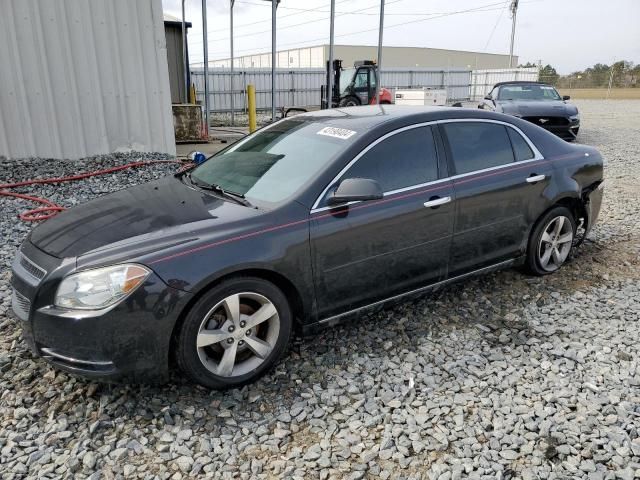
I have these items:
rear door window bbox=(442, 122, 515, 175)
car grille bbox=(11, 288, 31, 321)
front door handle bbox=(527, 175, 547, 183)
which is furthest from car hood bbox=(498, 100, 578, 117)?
car grille bbox=(11, 288, 31, 321)

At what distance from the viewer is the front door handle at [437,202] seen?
3.58 meters

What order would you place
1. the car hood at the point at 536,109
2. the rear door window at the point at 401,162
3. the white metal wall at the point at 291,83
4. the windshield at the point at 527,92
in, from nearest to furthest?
the rear door window at the point at 401,162, the car hood at the point at 536,109, the windshield at the point at 527,92, the white metal wall at the point at 291,83

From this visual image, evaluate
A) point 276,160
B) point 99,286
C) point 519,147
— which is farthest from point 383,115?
point 99,286

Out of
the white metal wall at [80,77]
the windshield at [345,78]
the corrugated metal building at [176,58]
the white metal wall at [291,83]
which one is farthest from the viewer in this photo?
the white metal wall at [291,83]

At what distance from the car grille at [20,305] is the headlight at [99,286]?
232mm

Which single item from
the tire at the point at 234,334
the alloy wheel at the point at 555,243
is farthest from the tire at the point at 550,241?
the tire at the point at 234,334

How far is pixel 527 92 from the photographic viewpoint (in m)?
13.5

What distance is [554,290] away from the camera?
4.39m

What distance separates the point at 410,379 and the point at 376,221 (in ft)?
3.30

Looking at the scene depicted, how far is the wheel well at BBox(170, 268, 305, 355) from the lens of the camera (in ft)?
9.11

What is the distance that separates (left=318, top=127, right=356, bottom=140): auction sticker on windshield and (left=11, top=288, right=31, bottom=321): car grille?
2125 millimetres

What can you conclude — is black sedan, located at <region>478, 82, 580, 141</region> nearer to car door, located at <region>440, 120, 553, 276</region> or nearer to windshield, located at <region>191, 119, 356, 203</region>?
car door, located at <region>440, 120, 553, 276</region>

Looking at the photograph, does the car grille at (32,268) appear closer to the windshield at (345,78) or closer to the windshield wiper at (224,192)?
the windshield wiper at (224,192)

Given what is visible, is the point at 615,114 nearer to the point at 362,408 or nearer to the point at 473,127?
the point at 473,127
